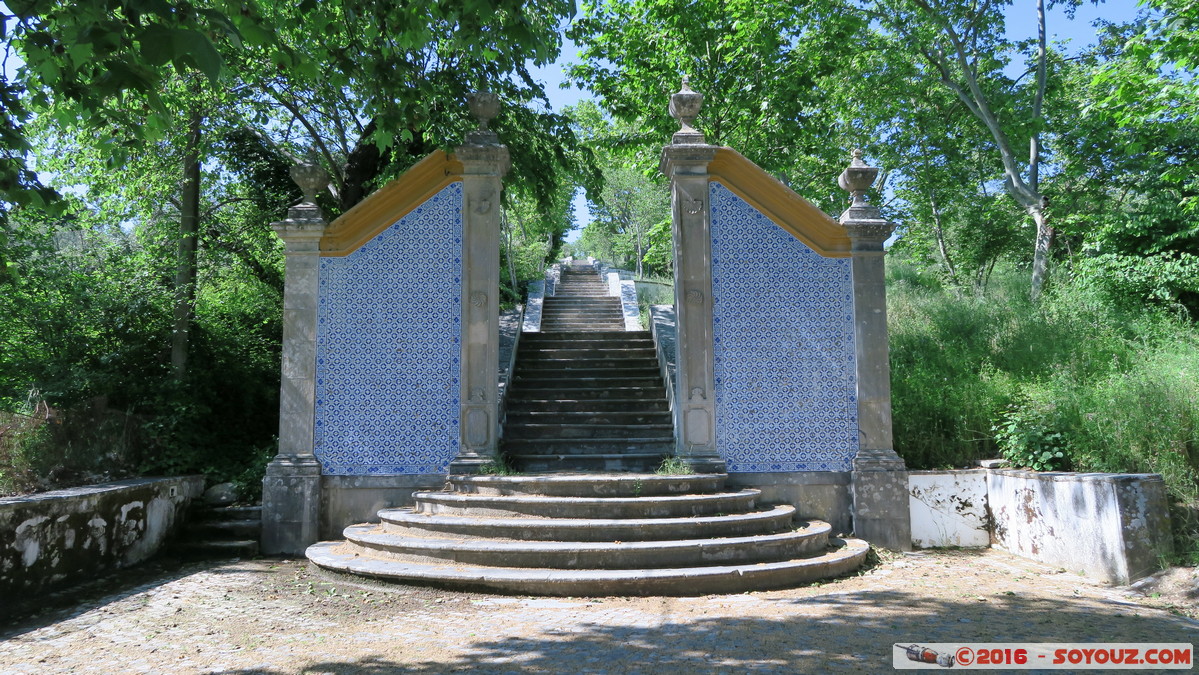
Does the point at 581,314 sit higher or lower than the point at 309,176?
lower

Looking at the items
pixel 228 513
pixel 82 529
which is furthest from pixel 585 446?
pixel 82 529

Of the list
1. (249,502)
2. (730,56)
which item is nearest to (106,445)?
(249,502)

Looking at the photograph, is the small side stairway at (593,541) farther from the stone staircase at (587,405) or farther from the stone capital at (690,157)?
the stone capital at (690,157)

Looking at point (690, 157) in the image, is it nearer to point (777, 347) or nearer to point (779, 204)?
point (779, 204)

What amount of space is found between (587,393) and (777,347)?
294 centimetres

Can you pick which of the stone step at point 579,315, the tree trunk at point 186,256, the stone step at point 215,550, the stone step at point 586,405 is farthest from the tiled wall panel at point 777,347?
the stone step at point 579,315

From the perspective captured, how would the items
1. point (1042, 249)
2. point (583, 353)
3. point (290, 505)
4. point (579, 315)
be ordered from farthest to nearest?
point (579, 315) → point (1042, 249) → point (583, 353) → point (290, 505)

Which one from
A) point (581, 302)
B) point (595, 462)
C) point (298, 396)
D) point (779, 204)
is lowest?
point (595, 462)

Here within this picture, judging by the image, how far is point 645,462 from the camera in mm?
8359

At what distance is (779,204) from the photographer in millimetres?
8258

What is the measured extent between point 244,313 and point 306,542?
4.52 meters

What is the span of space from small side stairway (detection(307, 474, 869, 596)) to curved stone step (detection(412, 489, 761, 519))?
0.03 feet

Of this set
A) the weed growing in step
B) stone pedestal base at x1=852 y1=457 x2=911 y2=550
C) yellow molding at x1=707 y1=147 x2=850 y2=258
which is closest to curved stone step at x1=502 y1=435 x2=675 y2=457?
the weed growing in step

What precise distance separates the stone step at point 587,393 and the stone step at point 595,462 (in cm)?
164
